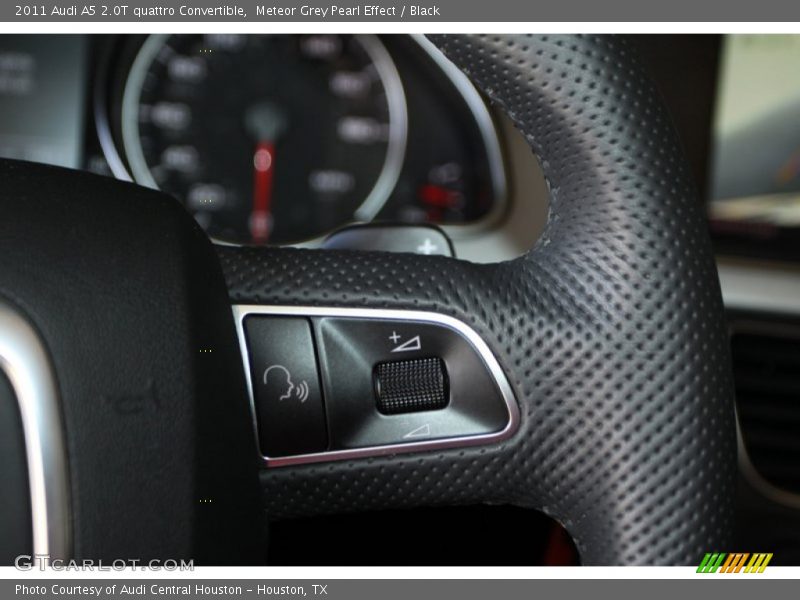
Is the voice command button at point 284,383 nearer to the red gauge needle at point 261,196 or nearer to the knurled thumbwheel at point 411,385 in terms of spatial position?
the knurled thumbwheel at point 411,385

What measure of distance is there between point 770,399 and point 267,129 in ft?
2.55

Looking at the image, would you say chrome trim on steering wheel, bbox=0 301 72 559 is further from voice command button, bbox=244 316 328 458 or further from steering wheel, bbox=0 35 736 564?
voice command button, bbox=244 316 328 458

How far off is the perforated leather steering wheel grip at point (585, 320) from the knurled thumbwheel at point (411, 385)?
27 mm

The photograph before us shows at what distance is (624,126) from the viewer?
53cm

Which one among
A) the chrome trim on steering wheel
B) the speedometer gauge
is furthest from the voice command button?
the speedometer gauge

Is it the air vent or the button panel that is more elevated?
the button panel

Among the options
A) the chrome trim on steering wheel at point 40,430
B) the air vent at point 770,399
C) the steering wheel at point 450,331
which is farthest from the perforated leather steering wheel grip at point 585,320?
the air vent at point 770,399

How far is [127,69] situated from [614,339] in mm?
1070

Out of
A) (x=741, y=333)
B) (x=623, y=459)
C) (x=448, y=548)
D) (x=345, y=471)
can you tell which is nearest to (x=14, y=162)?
(x=345, y=471)

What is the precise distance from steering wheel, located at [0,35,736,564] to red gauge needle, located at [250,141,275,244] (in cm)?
91

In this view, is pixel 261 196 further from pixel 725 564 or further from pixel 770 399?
pixel 725 564

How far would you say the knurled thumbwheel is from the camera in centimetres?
54

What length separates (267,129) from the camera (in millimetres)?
1438
